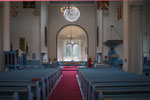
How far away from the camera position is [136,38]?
7652mm

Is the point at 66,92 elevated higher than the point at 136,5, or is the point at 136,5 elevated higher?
the point at 136,5

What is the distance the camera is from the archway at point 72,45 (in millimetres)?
23797

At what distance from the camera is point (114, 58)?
13.1m

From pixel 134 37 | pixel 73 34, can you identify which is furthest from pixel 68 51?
pixel 134 37

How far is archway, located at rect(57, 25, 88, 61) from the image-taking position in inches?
937

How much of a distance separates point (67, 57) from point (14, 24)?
1102cm

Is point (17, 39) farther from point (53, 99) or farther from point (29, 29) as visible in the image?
point (53, 99)

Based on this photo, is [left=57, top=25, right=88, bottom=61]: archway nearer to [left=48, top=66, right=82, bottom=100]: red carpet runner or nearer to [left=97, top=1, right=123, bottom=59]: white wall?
[left=97, top=1, right=123, bottom=59]: white wall

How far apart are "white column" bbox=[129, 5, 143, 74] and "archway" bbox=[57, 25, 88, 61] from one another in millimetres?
15699

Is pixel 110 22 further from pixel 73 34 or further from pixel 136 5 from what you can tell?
pixel 73 34

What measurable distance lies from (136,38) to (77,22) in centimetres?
1221

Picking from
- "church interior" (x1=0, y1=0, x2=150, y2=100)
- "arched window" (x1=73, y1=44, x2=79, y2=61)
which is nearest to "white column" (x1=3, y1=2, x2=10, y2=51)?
"church interior" (x1=0, y1=0, x2=150, y2=100)

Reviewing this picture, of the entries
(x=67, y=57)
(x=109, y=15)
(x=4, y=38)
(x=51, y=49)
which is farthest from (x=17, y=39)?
(x=67, y=57)

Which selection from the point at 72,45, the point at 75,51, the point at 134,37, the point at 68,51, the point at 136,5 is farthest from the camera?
the point at 75,51
